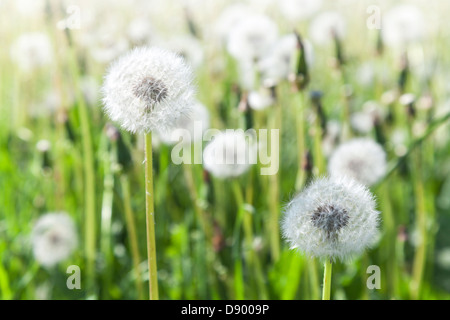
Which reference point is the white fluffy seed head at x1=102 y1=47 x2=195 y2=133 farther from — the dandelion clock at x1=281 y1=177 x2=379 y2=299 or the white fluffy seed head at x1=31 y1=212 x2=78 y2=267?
the white fluffy seed head at x1=31 y1=212 x2=78 y2=267

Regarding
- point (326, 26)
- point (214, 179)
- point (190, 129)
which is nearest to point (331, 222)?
point (190, 129)

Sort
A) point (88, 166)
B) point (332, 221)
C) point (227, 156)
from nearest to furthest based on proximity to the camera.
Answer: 1. point (332, 221)
2. point (227, 156)
3. point (88, 166)

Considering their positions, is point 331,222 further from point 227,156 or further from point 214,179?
point 214,179

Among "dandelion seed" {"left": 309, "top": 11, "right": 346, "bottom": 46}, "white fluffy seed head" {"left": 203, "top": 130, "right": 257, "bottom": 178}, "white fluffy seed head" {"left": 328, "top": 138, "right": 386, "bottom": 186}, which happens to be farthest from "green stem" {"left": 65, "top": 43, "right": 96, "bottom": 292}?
"dandelion seed" {"left": 309, "top": 11, "right": 346, "bottom": 46}

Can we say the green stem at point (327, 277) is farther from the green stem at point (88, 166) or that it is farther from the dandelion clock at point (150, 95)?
the green stem at point (88, 166)

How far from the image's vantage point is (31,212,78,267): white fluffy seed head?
123 cm

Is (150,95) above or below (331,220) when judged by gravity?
above

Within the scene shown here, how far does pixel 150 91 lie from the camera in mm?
652

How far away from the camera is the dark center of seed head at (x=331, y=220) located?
2.02ft

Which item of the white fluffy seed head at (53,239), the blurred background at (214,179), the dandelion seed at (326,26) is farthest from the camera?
the dandelion seed at (326,26)

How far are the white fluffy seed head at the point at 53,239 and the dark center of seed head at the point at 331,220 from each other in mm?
775

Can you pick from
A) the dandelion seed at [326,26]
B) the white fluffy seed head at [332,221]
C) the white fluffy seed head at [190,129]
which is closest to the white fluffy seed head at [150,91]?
the white fluffy seed head at [332,221]
